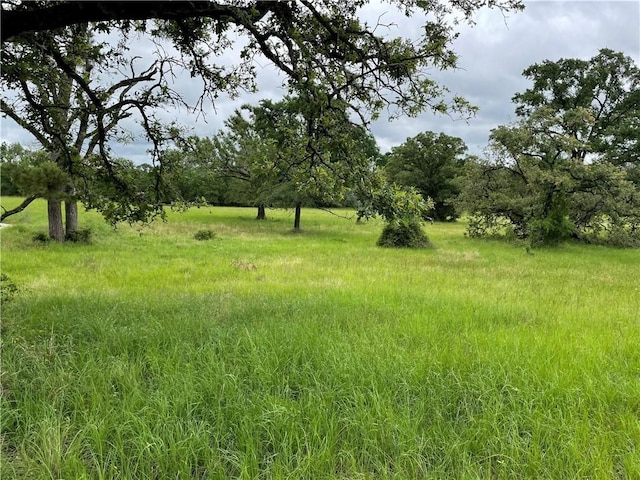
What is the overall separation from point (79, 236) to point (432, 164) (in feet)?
125

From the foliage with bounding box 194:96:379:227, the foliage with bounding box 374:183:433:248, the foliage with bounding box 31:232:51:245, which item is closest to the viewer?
the foliage with bounding box 374:183:433:248

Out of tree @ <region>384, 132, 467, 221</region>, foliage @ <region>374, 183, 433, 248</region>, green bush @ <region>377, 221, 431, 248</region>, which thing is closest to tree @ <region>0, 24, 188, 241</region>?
foliage @ <region>374, 183, 433, 248</region>

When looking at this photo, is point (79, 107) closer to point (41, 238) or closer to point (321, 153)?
point (321, 153)

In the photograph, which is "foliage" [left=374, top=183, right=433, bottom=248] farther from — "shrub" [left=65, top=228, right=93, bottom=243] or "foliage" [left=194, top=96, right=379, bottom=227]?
"shrub" [left=65, top=228, right=93, bottom=243]

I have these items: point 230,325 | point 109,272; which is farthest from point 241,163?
point 230,325

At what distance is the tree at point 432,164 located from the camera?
4428 cm

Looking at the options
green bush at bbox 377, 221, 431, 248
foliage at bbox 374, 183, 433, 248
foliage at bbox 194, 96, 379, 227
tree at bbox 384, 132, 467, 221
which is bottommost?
green bush at bbox 377, 221, 431, 248

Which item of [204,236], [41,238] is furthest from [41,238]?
[204,236]

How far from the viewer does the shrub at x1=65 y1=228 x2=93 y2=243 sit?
1556 cm

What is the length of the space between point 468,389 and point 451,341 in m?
1.27

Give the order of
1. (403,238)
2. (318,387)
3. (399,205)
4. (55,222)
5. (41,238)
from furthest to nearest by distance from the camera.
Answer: (403,238) → (55,222) → (41,238) → (399,205) → (318,387)

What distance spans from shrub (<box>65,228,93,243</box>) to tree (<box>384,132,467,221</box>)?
33.5 m

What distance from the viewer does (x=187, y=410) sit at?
3.10m

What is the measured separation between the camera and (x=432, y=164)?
45.5m
